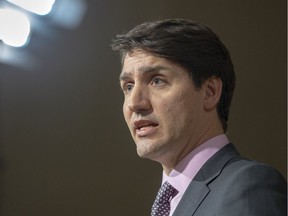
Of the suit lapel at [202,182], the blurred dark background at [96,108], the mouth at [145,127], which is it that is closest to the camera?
the suit lapel at [202,182]

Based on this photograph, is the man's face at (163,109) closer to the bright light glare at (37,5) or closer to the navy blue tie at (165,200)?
the navy blue tie at (165,200)

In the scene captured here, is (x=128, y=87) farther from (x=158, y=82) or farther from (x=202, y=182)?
(x=202, y=182)

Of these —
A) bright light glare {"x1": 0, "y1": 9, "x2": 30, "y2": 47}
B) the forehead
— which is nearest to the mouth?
the forehead

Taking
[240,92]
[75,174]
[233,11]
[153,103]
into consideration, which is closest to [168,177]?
[153,103]

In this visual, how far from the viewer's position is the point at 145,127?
95cm

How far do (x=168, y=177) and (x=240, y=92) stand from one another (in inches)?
44.9

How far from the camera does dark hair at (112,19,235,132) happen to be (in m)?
0.96

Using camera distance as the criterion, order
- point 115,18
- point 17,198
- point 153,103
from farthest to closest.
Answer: point 115,18 < point 17,198 < point 153,103

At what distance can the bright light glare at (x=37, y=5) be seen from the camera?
1.70 meters

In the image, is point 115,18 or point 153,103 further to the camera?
point 115,18

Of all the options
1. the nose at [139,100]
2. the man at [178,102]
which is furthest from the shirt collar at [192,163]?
the nose at [139,100]

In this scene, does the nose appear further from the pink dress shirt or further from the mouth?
the pink dress shirt

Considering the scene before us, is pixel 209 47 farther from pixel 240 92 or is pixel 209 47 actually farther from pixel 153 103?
pixel 240 92

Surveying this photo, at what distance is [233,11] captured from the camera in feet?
6.72
